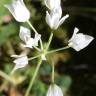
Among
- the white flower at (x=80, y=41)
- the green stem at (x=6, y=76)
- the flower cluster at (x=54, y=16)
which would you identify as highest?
the flower cluster at (x=54, y=16)

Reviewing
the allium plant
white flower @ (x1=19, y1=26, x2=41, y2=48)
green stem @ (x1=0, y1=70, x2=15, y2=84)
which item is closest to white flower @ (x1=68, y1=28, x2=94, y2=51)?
the allium plant

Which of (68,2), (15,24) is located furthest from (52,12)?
(68,2)

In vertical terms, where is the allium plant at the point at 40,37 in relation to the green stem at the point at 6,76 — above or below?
above

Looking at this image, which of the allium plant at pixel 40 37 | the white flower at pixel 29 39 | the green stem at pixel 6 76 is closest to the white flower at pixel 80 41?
the allium plant at pixel 40 37

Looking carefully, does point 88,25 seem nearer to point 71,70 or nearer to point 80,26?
point 80,26

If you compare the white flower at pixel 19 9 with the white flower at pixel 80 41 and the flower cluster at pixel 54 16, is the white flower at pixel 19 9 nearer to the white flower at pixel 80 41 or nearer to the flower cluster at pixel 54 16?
the flower cluster at pixel 54 16

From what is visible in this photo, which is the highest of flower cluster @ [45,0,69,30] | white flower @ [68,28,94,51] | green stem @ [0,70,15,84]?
flower cluster @ [45,0,69,30]

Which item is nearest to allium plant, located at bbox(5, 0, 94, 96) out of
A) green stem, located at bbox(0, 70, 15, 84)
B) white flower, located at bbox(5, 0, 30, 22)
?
white flower, located at bbox(5, 0, 30, 22)

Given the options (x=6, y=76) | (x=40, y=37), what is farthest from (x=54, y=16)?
(x=6, y=76)

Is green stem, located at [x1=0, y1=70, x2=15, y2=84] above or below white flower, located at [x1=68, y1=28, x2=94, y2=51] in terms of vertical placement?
below

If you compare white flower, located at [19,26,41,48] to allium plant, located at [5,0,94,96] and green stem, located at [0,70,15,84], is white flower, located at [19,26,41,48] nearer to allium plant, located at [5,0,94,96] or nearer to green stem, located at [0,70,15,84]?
allium plant, located at [5,0,94,96]

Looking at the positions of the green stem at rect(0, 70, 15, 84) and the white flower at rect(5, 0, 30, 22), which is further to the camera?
the green stem at rect(0, 70, 15, 84)

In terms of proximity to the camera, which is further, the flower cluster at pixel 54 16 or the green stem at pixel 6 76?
the green stem at pixel 6 76
